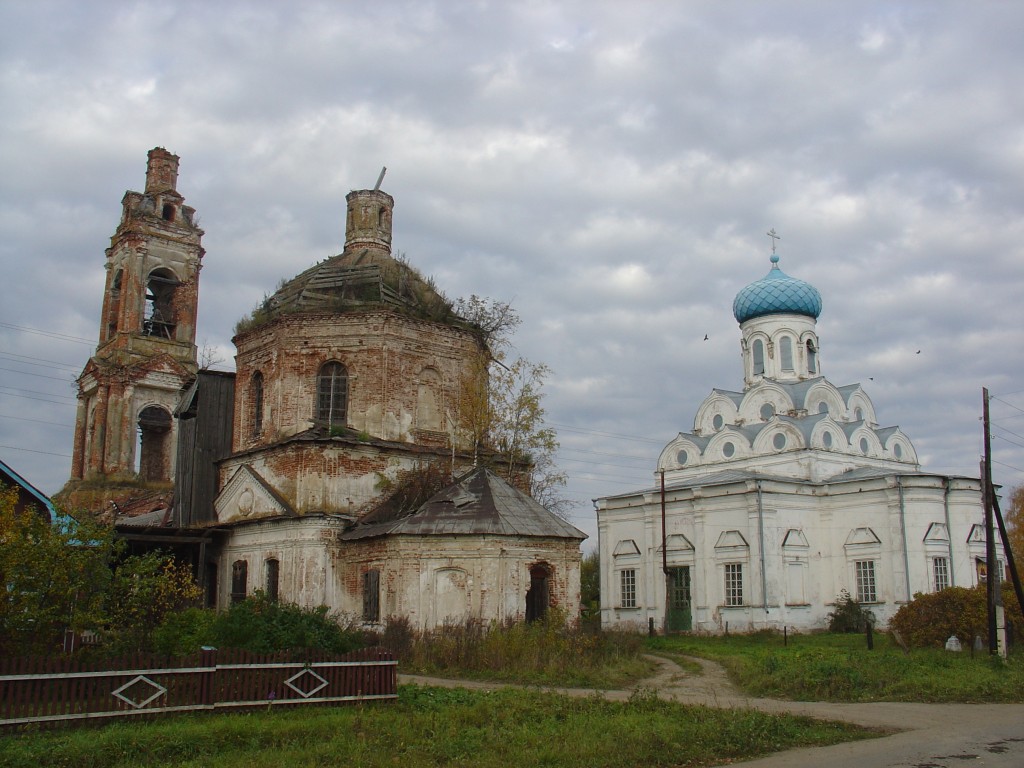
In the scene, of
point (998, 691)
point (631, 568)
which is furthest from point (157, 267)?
point (998, 691)

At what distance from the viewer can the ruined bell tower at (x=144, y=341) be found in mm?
40688

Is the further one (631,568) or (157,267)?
(157,267)

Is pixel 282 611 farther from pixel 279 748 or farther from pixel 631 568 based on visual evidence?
pixel 631 568

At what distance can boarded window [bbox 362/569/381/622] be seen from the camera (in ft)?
75.8

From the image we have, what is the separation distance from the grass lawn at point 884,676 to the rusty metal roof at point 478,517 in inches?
224

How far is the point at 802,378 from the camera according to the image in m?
37.8

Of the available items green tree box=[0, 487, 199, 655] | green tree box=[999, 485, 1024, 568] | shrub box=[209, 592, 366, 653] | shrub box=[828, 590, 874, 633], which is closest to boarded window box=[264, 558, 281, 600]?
shrub box=[209, 592, 366, 653]

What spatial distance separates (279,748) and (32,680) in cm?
306

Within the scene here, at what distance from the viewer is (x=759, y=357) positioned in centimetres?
3878

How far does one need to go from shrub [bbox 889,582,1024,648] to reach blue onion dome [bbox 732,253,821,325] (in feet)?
62.0

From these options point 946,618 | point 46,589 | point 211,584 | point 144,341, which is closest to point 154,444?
point 144,341

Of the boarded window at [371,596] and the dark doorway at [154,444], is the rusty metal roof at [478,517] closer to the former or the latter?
the boarded window at [371,596]

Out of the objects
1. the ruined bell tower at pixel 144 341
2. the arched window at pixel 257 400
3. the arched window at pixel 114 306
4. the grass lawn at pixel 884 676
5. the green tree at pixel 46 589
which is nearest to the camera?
the green tree at pixel 46 589

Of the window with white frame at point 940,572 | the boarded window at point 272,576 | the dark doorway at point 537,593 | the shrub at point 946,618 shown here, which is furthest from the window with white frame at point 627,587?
the boarded window at point 272,576
